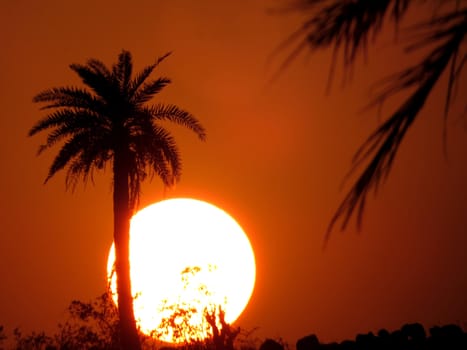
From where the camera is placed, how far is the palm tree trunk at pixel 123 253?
52.4 feet

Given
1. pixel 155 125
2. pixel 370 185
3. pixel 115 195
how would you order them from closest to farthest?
pixel 370 185, pixel 115 195, pixel 155 125

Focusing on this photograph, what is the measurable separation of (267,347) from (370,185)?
24.2m

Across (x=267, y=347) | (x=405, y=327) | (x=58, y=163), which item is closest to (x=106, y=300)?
(x=267, y=347)

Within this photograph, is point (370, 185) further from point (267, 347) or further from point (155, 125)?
point (267, 347)

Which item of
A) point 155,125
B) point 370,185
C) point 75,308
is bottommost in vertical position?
point 370,185

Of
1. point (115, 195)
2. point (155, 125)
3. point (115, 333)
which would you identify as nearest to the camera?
point (115, 195)

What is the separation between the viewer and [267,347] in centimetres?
2520

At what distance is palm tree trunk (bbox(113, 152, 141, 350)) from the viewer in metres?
16.0

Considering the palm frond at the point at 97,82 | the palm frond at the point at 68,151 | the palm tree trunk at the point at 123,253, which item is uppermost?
the palm frond at the point at 97,82

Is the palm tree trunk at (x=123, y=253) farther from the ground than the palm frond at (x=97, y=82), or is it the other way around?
the palm frond at (x=97, y=82)

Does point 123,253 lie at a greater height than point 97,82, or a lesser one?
lesser

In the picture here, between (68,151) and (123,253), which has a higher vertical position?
(68,151)

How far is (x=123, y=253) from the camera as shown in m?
16.5

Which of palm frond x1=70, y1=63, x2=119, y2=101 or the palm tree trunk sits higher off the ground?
palm frond x1=70, y1=63, x2=119, y2=101
